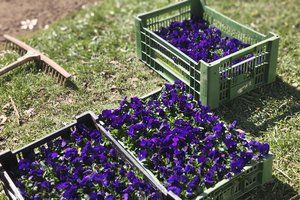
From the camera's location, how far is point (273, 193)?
4.82 metres

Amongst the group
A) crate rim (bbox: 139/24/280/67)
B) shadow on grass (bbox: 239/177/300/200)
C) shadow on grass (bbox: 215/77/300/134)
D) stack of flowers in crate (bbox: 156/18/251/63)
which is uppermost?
crate rim (bbox: 139/24/280/67)

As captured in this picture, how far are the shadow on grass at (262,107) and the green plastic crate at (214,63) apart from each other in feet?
0.32

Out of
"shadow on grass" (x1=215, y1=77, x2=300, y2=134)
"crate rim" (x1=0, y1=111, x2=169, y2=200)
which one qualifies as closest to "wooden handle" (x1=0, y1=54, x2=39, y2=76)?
"crate rim" (x1=0, y1=111, x2=169, y2=200)

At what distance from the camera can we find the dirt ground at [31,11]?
8008 mm

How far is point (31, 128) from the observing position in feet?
19.1

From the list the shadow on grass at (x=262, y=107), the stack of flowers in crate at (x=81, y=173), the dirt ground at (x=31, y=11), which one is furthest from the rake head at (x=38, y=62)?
the shadow on grass at (x=262, y=107)

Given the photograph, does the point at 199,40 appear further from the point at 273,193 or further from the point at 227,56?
the point at 273,193

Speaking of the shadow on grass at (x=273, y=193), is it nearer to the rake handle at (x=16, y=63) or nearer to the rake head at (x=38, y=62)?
the rake head at (x=38, y=62)

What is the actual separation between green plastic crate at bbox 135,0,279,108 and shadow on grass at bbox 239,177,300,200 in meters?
1.27

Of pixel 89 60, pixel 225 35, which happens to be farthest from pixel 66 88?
pixel 225 35

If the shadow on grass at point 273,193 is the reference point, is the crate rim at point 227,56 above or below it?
above

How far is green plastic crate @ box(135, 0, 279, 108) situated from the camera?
5656 mm

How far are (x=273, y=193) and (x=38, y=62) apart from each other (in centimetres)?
367

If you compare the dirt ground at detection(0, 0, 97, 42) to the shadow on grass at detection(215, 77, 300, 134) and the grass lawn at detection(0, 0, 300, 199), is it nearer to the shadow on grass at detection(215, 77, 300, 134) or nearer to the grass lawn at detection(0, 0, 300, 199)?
the grass lawn at detection(0, 0, 300, 199)
